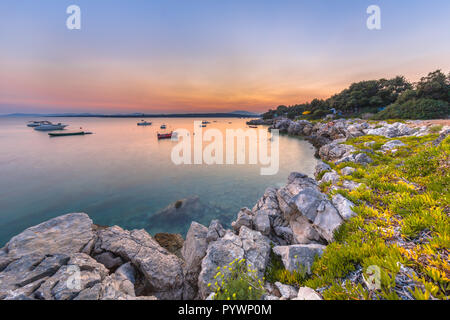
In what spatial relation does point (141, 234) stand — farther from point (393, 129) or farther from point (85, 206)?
point (393, 129)

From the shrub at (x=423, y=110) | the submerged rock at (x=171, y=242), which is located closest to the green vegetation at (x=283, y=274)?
the submerged rock at (x=171, y=242)

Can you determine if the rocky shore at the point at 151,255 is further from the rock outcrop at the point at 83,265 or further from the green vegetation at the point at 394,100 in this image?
the green vegetation at the point at 394,100

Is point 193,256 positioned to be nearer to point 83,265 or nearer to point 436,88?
point 83,265

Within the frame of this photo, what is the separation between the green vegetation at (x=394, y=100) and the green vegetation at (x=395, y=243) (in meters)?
54.9

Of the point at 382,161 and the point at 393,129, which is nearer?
the point at 382,161

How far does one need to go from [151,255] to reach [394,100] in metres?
96.0

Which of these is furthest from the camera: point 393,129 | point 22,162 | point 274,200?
point 22,162

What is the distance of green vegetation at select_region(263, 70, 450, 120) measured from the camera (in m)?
39.2

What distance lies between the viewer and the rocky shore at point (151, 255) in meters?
3.76

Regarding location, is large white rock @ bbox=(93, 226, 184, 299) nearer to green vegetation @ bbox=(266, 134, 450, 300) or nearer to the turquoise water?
green vegetation @ bbox=(266, 134, 450, 300)

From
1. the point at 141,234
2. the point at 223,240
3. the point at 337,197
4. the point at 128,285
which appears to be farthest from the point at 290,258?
the point at 141,234

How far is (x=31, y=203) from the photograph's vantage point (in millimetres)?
14570

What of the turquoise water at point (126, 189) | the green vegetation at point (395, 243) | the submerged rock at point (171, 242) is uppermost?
the green vegetation at point (395, 243)

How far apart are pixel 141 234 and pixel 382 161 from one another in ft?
52.6
